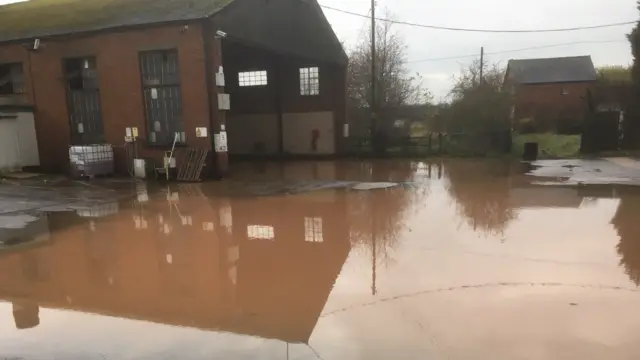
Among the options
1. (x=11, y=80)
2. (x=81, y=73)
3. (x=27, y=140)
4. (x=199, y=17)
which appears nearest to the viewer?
(x=199, y=17)

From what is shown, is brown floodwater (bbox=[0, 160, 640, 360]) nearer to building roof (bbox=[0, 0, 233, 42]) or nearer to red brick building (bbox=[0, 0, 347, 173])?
red brick building (bbox=[0, 0, 347, 173])

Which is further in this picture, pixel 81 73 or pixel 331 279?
pixel 81 73

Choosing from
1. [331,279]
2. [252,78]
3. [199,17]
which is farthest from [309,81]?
[331,279]

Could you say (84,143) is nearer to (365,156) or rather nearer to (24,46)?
(24,46)

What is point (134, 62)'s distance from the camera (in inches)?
659

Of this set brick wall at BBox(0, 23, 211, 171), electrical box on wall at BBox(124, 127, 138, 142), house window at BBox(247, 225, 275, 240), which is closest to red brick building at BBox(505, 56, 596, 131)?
brick wall at BBox(0, 23, 211, 171)

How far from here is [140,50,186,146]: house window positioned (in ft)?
54.3

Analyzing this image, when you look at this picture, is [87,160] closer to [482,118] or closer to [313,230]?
[313,230]

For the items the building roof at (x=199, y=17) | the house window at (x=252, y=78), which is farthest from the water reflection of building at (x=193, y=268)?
the house window at (x=252, y=78)

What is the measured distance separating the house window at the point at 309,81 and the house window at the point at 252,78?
2.04m

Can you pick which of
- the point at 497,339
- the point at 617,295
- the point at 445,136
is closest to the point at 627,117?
the point at 445,136

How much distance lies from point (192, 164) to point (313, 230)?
27.0 ft

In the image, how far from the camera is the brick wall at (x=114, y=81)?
52.5 feet

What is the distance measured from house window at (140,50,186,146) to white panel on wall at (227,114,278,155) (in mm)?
8597
